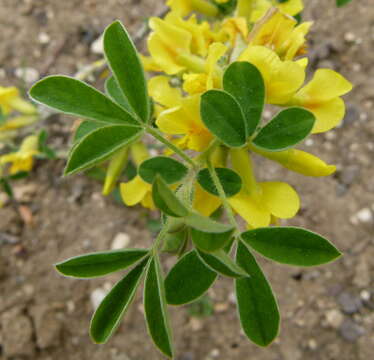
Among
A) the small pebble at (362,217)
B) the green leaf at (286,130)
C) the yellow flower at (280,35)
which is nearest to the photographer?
the green leaf at (286,130)

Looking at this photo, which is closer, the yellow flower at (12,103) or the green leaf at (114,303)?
the green leaf at (114,303)

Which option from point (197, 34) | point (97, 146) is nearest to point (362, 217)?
point (197, 34)

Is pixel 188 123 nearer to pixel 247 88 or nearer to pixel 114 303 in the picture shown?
pixel 247 88

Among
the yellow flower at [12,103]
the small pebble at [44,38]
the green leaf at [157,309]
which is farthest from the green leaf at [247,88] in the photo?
the small pebble at [44,38]

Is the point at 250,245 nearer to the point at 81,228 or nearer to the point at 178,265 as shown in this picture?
the point at 178,265

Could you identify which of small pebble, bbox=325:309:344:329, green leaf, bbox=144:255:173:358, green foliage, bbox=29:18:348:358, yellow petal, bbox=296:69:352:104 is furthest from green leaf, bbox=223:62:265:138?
small pebble, bbox=325:309:344:329

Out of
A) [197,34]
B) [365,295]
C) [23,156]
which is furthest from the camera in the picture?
[365,295]

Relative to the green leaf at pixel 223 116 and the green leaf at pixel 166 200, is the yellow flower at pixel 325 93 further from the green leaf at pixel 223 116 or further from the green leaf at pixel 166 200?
the green leaf at pixel 166 200
